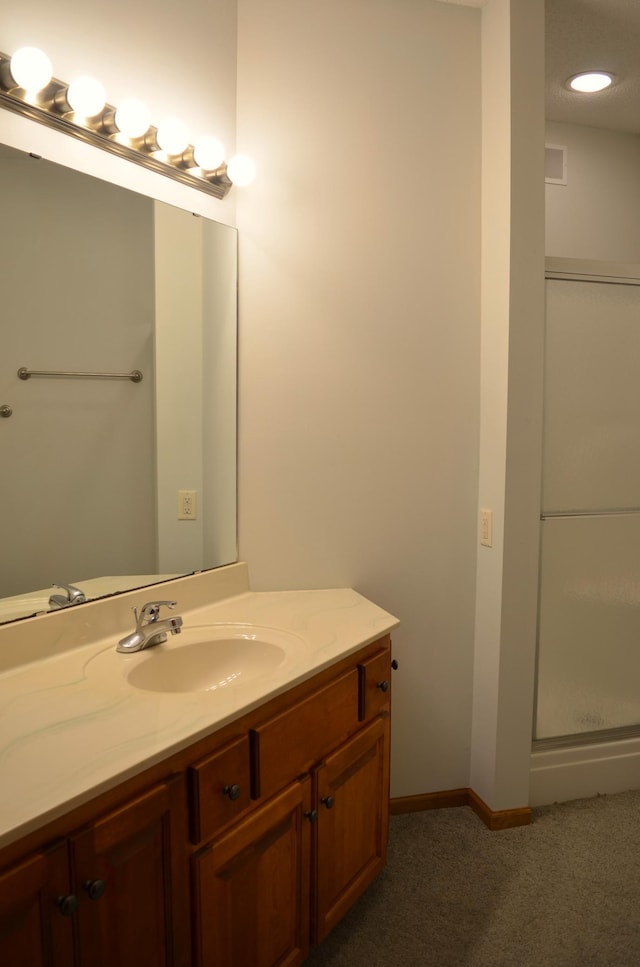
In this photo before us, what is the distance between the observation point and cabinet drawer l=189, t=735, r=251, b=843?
1.19 metres

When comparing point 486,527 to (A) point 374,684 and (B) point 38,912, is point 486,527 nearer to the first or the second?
(A) point 374,684

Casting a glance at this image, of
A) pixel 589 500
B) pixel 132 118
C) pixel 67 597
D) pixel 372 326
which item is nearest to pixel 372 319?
pixel 372 326

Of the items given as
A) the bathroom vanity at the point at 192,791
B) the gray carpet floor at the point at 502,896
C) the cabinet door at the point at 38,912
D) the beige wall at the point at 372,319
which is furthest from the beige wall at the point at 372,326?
the cabinet door at the point at 38,912

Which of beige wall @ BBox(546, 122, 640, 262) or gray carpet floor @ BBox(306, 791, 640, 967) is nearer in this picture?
gray carpet floor @ BBox(306, 791, 640, 967)

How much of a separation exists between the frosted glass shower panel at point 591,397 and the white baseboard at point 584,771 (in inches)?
36.1

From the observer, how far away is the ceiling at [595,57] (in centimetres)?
227

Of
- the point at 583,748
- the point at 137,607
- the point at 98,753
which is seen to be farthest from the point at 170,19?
the point at 583,748

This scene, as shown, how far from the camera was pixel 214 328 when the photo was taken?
197cm

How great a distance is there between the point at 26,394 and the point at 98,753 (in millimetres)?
841

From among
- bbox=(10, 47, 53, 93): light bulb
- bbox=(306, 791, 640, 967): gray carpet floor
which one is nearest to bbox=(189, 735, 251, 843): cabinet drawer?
bbox=(306, 791, 640, 967): gray carpet floor

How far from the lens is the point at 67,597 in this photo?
61.7 inches

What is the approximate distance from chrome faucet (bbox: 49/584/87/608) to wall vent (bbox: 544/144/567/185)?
9.03ft

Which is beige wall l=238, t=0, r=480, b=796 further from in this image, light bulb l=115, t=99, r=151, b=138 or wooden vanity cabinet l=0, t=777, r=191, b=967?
wooden vanity cabinet l=0, t=777, r=191, b=967

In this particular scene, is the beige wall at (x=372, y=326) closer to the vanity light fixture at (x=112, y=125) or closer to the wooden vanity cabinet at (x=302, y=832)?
the vanity light fixture at (x=112, y=125)
